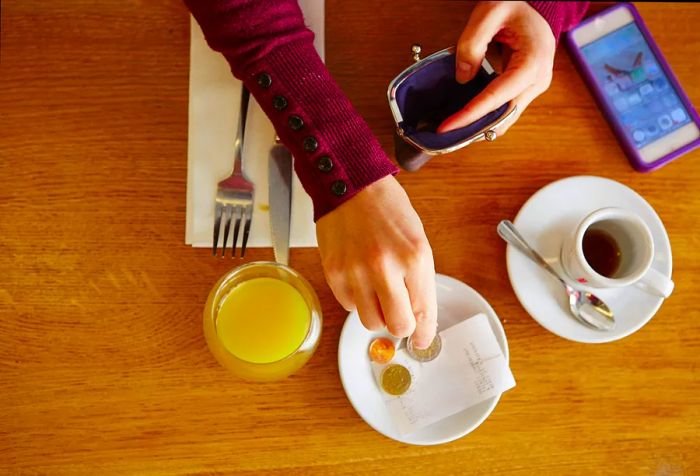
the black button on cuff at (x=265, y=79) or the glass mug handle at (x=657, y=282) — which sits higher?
the black button on cuff at (x=265, y=79)

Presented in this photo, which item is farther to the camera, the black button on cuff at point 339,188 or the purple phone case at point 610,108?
the purple phone case at point 610,108

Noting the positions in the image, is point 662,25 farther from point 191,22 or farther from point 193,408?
point 193,408

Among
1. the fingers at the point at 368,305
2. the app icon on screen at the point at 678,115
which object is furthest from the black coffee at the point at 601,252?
the fingers at the point at 368,305

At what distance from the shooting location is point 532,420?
81 centimetres

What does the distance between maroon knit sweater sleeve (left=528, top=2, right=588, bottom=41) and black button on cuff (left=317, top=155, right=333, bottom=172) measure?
0.32 meters

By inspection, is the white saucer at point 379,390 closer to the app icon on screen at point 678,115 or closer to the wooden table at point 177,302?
the wooden table at point 177,302

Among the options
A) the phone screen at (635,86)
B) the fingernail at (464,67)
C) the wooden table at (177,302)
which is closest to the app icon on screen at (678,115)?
the phone screen at (635,86)

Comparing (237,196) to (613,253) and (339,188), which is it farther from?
(613,253)

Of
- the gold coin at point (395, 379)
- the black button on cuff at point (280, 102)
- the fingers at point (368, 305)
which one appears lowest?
the gold coin at point (395, 379)

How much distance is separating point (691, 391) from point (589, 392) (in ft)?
0.47

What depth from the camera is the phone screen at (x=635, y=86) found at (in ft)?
2.78

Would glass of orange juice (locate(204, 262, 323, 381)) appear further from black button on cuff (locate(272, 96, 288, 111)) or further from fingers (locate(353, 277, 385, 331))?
black button on cuff (locate(272, 96, 288, 111))

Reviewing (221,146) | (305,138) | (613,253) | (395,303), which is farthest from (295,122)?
(613,253)

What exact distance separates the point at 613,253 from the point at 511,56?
296 mm
